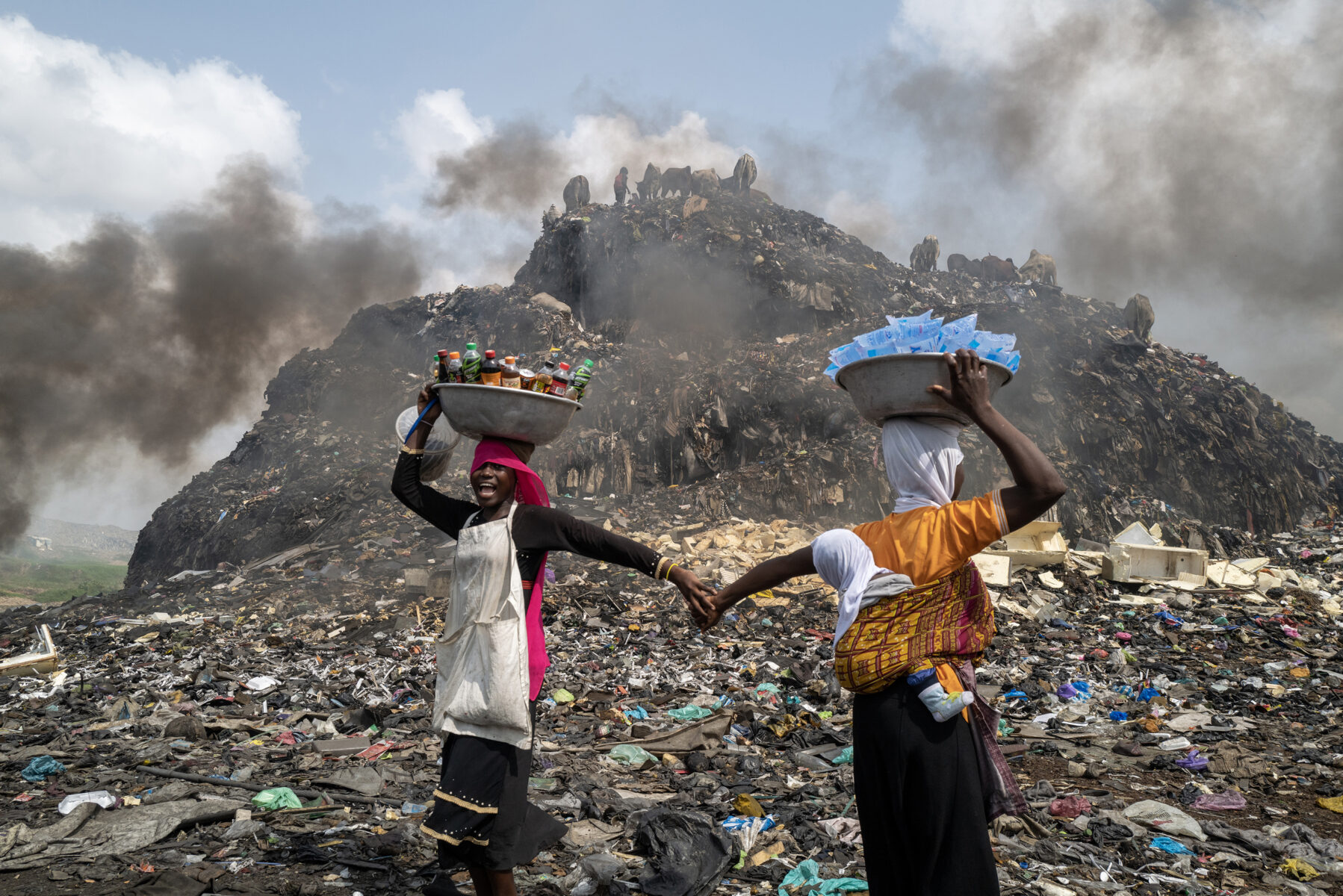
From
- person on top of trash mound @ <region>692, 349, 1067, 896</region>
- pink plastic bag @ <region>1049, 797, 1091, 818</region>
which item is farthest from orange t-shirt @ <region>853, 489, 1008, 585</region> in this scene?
pink plastic bag @ <region>1049, 797, 1091, 818</region>

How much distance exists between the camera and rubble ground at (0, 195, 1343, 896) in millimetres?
3363

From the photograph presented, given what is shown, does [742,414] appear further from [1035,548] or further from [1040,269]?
[1040,269]

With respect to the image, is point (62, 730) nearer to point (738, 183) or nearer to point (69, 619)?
point (69, 619)

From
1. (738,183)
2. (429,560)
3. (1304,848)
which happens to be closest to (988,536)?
(1304,848)

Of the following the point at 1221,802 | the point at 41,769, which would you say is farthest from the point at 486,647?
the point at 1221,802

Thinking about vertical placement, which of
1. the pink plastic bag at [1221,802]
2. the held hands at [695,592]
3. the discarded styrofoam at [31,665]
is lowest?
the discarded styrofoam at [31,665]

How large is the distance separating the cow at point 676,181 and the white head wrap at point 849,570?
100 feet

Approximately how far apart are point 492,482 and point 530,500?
167 millimetres

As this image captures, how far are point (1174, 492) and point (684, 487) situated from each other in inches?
448

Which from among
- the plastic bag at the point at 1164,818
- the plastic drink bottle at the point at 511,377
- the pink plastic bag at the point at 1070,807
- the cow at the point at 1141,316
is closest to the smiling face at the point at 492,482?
the plastic drink bottle at the point at 511,377

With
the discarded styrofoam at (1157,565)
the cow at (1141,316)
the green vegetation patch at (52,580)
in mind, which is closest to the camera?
the discarded styrofoam at (1157,565)

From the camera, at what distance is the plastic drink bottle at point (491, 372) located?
237 cm

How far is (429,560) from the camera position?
40.2 feet

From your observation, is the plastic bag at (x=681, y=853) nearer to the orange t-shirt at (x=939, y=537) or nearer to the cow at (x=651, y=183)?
the orange t-shirt at (x=939, y=537)
